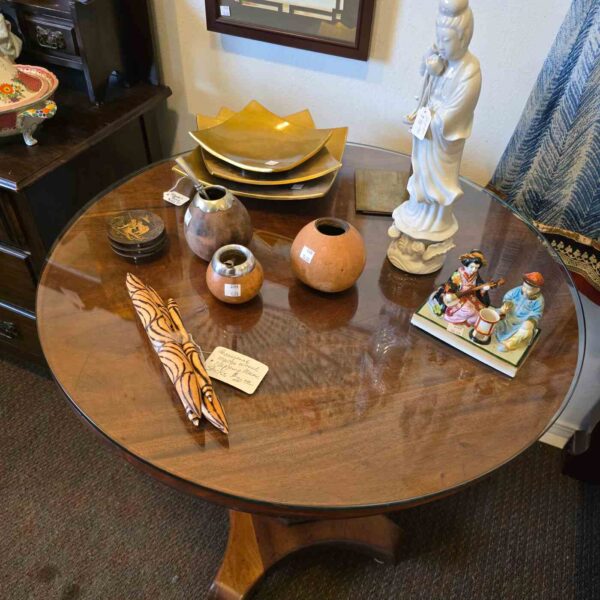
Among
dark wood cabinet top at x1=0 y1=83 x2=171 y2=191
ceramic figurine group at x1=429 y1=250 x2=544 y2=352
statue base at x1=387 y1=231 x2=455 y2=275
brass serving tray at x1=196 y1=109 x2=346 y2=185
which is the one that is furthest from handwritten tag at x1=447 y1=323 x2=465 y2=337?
dark wood cabinet top at x1=0 y1=83 x2=171 y2=191

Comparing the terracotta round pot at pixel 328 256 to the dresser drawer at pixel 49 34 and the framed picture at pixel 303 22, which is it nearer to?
the framed picture at pixel 303 22

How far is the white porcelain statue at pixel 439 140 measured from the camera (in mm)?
691

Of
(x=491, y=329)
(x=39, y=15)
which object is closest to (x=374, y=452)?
(x=491, y=329)

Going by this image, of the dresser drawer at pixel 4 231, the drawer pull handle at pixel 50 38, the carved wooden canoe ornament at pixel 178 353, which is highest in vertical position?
the drawer pull handle at pixel 50 38

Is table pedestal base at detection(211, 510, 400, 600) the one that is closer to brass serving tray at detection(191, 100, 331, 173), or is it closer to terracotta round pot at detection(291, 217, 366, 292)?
terracotta round pot at detection(291, 217, 366, 292)

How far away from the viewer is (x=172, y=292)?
845 mm

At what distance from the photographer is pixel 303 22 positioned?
1.14 m

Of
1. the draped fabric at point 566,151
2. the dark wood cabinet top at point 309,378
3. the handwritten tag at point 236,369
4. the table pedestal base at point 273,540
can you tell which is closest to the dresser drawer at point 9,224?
the dark wood cabinet top at point 309,378

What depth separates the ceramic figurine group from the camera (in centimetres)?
75

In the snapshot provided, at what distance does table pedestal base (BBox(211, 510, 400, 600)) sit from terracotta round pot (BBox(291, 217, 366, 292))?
0.55 m

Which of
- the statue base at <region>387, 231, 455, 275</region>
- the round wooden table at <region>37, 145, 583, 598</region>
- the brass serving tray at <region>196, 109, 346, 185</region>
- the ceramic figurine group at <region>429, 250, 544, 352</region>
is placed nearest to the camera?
the round wooden table at <region>37, 145, 583, 598</region>

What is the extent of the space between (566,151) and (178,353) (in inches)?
29.1

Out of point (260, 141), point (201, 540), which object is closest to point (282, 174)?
point (260, 141)

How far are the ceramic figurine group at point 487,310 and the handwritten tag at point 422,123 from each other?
0.59ft
